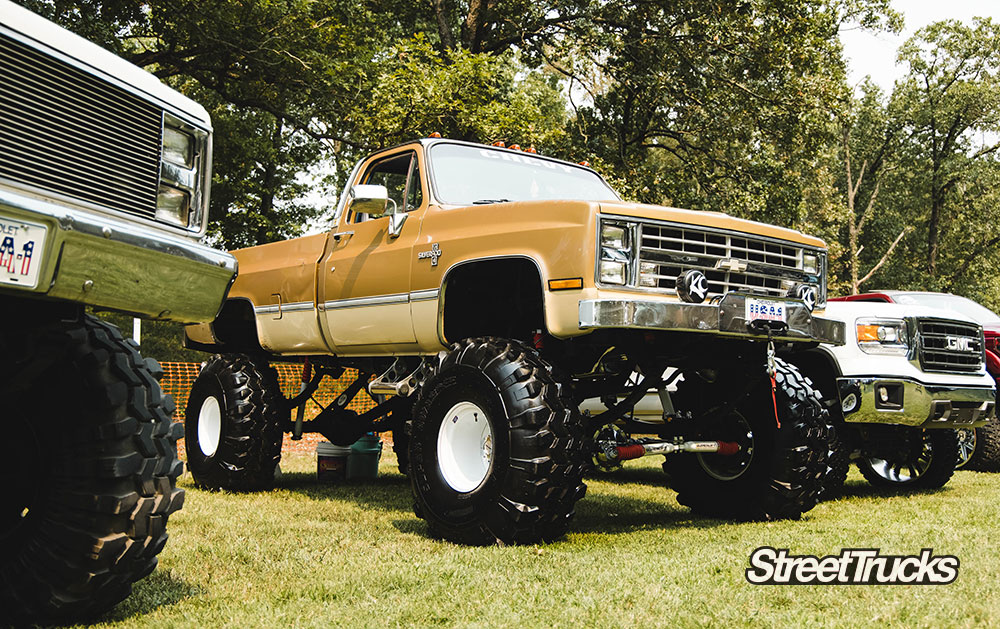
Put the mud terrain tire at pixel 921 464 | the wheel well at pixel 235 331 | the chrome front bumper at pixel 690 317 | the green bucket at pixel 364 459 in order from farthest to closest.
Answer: the green bucket at pixel 364 459 < the wheel well at pixel 235 331 < the mud terrain tire at pixel 921 464 < the chrome front bumper at pixel 690 317

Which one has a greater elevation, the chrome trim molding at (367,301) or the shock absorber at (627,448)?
the chrome trim molding at (367,301)

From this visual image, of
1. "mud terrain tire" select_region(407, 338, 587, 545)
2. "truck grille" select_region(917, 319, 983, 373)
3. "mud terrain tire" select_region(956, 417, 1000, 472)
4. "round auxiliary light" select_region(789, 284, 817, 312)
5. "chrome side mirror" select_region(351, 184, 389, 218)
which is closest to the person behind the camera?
"mud terrain tire" select_region(407, 338, 587, 545)

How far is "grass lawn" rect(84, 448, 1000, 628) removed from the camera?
11.3ft

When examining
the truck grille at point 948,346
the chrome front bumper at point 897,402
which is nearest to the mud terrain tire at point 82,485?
the chrome front bumper at point 897,402

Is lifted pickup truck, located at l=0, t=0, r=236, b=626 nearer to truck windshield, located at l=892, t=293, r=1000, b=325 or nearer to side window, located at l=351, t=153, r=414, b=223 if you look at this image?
side window, located at l=351, t=153, r=414, b=223

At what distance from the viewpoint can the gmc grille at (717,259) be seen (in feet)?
16.7

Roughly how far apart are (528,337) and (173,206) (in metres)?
3.02

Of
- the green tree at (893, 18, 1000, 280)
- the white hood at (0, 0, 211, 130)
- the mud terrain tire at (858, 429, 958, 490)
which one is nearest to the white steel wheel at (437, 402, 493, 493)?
the white hood at (0, 0, 211, 130)

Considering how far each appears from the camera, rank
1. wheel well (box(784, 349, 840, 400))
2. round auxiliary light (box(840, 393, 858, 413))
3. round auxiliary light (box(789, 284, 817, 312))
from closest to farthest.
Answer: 1. round auxiliary light (box(789, 284, 817, 312))
2. round auxiliary light (box(840, 393, 858, 413))
3. wheel well (box(784, 349, 840, 400))

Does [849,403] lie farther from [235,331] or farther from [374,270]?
[235,331]

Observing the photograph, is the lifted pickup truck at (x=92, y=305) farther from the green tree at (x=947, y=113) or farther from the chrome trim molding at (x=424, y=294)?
the green tree at (x=947, y=113)

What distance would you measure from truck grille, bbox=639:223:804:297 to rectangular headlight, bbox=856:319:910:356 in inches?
77.4

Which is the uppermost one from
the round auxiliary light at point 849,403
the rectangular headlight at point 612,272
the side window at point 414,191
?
the side window at point 414,191

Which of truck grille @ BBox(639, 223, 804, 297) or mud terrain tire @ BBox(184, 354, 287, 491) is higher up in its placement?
truck grille @ BBox(639, 223, 804, 297)
